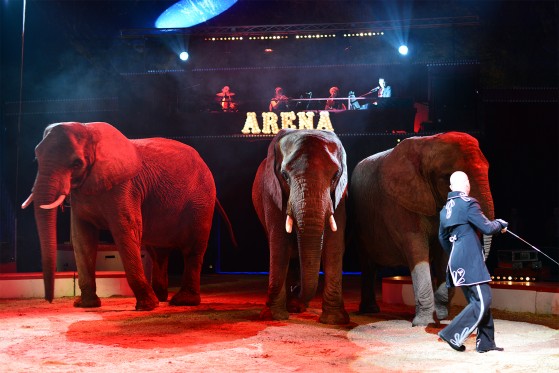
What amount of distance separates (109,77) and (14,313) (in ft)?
41.4

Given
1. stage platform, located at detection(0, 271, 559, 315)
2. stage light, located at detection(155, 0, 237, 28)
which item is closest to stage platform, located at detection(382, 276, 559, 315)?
stage platform, located at detection(0, 271, 559, 315)

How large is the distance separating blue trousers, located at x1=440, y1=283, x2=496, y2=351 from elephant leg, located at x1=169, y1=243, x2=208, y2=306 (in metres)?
4.89

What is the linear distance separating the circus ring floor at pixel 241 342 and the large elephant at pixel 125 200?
644mm

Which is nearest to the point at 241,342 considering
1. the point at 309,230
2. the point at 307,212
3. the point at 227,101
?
the point at 309,230

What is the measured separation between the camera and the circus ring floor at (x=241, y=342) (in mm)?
5594

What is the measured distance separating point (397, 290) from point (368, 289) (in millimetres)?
1255

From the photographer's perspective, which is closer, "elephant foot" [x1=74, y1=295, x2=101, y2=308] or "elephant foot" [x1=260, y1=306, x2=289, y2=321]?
"elephant foot" [x1=260, y1=306, x2=289, y2=321]

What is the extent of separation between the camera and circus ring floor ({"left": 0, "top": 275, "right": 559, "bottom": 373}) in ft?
18.4

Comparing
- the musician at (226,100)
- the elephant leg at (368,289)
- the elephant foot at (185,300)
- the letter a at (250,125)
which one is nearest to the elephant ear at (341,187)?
the elephant leg at (368,289)

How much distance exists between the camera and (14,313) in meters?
9.05

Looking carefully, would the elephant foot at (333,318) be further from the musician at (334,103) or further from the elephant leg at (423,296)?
the musician at (334,103)

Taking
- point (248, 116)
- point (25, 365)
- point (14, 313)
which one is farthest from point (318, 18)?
point (25, 365)

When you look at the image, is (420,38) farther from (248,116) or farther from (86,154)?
(86,154)

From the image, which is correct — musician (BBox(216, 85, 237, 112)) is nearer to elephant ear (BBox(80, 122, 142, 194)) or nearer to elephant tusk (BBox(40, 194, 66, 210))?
elephant ear (BBox(80, 122, 142, 194))
